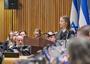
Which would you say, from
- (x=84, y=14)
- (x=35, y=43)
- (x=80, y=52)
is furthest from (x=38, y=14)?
(x=80, y=52)

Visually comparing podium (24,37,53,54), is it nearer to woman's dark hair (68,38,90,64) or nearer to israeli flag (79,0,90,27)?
israeli flag (79,0,90,27)

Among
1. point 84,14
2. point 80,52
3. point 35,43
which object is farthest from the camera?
point 84,14

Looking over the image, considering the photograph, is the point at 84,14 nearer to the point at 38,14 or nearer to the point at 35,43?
the point at 35,43

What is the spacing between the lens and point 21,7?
40.4ft

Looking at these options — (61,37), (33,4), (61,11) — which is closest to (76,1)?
(61,37)

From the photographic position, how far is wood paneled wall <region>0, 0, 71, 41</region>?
11359mm

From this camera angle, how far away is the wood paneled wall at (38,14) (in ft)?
37.3

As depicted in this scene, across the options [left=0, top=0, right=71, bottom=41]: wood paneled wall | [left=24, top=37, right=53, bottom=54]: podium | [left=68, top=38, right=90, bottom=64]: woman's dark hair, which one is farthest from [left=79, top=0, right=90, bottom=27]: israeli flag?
[left=0, top=0, right=71, bottom=41]: wood paneled wall

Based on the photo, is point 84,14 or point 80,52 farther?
point 84,14

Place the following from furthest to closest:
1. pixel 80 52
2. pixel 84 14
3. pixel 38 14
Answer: pixel 38 14 → pixel 84 14 → pixel 80 52

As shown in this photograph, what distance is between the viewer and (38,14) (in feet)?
38.8

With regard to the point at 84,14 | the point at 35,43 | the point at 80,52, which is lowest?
the point at 35,43

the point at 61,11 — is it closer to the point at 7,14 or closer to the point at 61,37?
the point at 7,14

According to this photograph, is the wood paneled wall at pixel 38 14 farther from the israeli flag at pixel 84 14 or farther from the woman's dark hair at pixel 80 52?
the woman's dark hair at pixel 80 52
